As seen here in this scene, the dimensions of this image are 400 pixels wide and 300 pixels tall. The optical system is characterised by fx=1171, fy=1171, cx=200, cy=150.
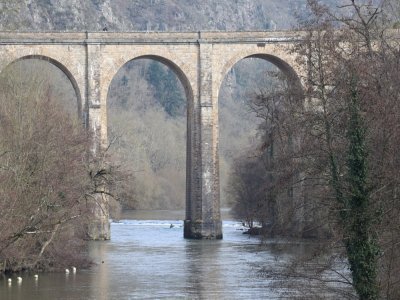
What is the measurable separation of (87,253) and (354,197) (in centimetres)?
2209

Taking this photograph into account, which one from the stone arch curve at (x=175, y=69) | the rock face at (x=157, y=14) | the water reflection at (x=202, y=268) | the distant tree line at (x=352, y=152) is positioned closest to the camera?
the distant tree line at (x=352, y=152)

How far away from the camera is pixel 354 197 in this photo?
23844mm

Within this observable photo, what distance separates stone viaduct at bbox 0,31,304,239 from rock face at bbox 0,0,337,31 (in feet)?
154

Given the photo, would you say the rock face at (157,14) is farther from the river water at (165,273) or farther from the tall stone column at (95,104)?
the river water at (165,273)

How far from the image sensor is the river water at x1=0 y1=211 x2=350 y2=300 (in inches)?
1264

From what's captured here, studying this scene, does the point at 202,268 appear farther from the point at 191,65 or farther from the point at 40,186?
the point at 191,65

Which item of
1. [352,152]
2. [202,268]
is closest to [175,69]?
[202,268]

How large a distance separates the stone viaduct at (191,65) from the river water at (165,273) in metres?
2.51

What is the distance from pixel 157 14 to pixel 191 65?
307ft

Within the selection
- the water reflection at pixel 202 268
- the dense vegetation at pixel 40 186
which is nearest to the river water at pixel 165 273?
the water reflection at pixel 202 268

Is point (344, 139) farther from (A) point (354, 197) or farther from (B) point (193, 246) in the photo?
(B) point (193, 246)

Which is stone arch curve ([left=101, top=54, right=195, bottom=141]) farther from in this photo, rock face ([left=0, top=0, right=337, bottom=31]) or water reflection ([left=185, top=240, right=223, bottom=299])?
rock face ([left=0, top=0, right=337, bottom=31])

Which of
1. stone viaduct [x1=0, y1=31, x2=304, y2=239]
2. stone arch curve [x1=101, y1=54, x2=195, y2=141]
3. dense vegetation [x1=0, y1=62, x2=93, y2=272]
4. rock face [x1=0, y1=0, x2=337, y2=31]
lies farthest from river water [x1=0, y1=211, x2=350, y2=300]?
rock face [x1=0, y1=0, x2=337, y2=31]

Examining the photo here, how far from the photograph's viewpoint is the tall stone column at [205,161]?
54844mm
